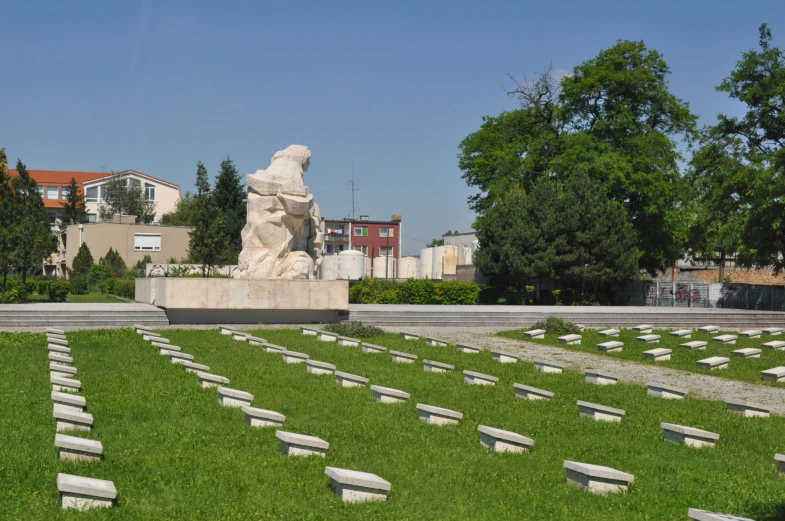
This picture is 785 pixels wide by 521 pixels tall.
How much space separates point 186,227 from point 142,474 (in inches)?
2180

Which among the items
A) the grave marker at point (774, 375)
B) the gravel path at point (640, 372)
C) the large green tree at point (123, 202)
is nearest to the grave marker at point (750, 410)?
the gravel path at point (640, 372)

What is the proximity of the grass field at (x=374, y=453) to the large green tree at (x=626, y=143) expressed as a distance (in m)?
23.4

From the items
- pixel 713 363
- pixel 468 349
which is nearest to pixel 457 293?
pixel 468 349

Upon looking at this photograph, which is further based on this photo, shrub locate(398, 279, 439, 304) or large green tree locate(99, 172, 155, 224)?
large green tree locate(99, 172, 155, 224)

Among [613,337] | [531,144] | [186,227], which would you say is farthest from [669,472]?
[186,227]

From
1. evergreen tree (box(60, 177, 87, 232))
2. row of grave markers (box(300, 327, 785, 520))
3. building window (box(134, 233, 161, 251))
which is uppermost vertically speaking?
evergreen tree (box(60, 177, 87, 232))

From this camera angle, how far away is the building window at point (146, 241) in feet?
190

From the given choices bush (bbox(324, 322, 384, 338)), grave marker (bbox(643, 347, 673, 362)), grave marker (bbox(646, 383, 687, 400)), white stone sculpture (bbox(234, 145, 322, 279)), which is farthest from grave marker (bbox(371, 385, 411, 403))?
white stone sculpture (bbox(234, 145, 322, 279))

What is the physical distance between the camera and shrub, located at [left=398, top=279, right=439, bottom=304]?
32.6 m

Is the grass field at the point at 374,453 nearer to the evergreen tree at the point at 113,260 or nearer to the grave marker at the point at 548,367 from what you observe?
the grave marker at the point at 548,367

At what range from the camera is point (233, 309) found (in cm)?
2242

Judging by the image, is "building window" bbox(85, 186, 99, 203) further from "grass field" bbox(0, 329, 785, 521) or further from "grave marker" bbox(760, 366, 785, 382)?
"grave marker" bbox(760, 366, 785, 382)

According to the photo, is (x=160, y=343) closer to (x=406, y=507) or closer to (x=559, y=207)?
(x=406, y=507)

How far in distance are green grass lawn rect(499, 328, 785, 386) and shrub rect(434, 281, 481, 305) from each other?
11857 millimetres
